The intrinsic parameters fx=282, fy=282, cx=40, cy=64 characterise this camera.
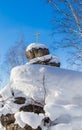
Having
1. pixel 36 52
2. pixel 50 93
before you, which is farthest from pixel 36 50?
pixel 50 93

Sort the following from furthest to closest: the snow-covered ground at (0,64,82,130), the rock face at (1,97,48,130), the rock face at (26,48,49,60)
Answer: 1. the rock face at (26,48,49,60)
2. the rock face at (1,97,48,130)
3. the snow-covered ground at (0,64,82,130)

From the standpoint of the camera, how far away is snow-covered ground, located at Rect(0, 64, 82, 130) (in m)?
5.50

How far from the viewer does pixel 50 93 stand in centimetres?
620

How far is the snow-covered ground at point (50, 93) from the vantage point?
550 centimetres

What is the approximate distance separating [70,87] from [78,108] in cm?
71

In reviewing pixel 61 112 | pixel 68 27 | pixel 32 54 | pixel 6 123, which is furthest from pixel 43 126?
pixel 68 27

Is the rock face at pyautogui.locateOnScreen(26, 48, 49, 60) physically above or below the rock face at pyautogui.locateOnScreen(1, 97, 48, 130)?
above

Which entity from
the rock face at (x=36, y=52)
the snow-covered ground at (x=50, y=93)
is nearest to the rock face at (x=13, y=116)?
the snow-covered ground at (x=50, y=93)

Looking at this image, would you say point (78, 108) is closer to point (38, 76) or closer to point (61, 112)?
point (61, 112)

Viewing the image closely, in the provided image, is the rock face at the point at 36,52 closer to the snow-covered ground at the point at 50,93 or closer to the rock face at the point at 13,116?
the snow-covered ground at the point at 50,93

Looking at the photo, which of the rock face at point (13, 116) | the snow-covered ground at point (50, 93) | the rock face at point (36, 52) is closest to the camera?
the snow-covered ground at point (50, 93)

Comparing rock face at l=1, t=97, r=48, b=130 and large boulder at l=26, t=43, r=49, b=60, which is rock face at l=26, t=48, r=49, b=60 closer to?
large boulder at l=26, t=43, r=49, b=60

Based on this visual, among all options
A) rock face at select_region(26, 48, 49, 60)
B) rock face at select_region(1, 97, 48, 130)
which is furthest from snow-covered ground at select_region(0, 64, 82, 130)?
rock face at select_region(26, 48, 49, 60)

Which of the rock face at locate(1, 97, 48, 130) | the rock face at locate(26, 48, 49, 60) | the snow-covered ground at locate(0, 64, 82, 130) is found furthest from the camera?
the rock face at locate(26, 48, 49, 60)
